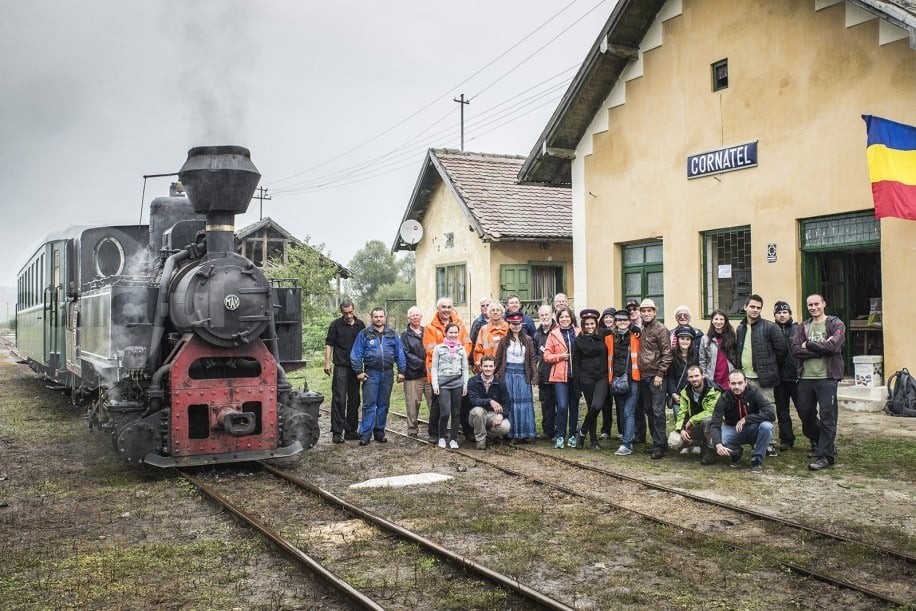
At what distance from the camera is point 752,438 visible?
26.0 ft

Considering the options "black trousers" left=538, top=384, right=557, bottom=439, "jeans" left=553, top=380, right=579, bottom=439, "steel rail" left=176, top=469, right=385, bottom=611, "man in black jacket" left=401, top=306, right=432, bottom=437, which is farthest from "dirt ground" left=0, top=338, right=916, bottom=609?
"black trousers" left=538, top=384, right=557, bottom=439

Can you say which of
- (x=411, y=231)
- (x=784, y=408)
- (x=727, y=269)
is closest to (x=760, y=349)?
(x=784, y=408)

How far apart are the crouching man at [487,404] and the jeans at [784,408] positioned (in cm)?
287

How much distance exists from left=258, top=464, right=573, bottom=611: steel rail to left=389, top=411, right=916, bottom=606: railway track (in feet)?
5.23

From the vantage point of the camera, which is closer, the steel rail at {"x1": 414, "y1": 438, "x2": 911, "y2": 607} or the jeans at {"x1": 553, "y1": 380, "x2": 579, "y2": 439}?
the steel rail at {"x1": 414, "y1": 438, "x2": 911, "y2": 607}

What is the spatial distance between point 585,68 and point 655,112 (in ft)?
4.54

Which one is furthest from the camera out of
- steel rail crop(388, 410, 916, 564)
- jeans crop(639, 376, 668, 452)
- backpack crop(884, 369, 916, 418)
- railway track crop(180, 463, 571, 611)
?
backpack crop(884, 369, 916, 418)

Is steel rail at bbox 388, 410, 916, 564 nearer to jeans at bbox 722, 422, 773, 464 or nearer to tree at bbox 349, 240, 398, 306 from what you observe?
jeans at bbox 722, 422, 773, 464

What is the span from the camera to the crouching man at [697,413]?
8.21 metres

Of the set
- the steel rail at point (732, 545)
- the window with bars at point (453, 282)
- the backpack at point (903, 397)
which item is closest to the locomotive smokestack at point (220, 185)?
the steel rail at point (732, 545)

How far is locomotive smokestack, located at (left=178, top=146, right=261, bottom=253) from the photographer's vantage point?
7684 mm

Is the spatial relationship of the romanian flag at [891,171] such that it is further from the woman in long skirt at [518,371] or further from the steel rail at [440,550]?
the steel rail at [440,550]

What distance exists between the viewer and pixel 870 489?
702 centimetres

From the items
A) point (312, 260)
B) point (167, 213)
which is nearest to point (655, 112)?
point (167, 213)
